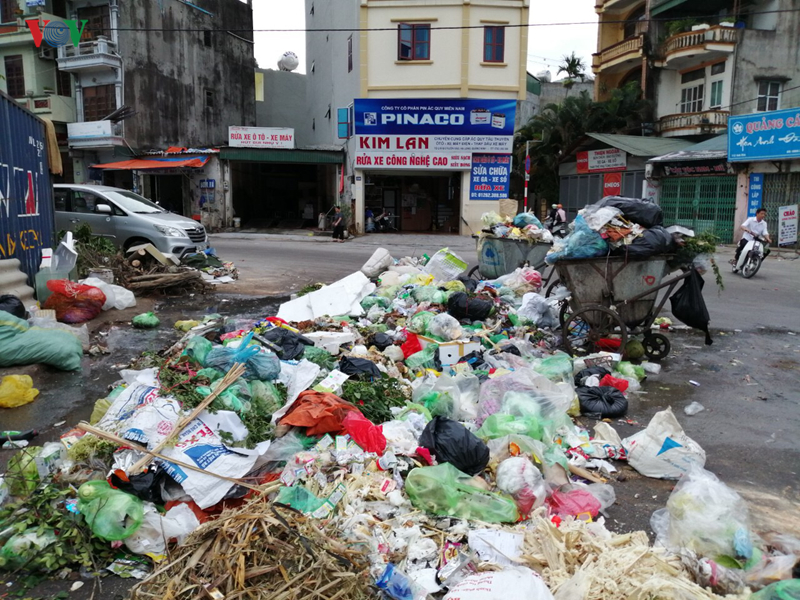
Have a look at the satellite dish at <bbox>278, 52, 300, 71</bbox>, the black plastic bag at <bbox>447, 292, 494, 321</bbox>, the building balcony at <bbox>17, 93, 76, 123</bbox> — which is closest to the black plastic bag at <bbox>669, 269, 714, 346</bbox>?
the black plastic bag at <bbox>447, 292, 494, 321</bbox>

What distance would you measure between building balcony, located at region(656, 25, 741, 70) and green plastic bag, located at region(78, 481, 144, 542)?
1019 inches

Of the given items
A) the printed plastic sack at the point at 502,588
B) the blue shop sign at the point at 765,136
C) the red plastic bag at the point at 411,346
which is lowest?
the printed plastic sack at the point at 502,588

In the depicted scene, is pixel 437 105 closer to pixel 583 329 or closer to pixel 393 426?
pixel 583 329

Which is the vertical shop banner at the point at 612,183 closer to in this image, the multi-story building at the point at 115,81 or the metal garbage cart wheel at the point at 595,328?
the multi-story building at the point at 115,81

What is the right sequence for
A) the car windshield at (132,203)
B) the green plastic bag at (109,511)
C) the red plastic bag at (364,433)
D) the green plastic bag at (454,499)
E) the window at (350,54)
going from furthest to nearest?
1. the window at (350,54)
2. the car windshield at (132,203)
3. the red plastic bag at (364,433)
4. the green plastic bag at (454,499)
5. the green plastic bag at (109,511)

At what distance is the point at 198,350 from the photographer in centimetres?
527

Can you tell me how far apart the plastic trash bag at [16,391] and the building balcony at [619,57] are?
26.6 m

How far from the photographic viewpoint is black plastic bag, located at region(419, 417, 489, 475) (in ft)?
12.1

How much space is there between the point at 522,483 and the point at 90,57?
1092 inches

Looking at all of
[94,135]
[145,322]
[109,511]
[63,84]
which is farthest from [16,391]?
[63,84]

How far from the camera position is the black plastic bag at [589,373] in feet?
18.5

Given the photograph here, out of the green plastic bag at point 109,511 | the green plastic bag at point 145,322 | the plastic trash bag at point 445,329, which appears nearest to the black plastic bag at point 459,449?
the green plastic bag at point 109,511

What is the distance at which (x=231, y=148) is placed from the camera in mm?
24266

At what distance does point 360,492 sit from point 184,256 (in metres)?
9.29
